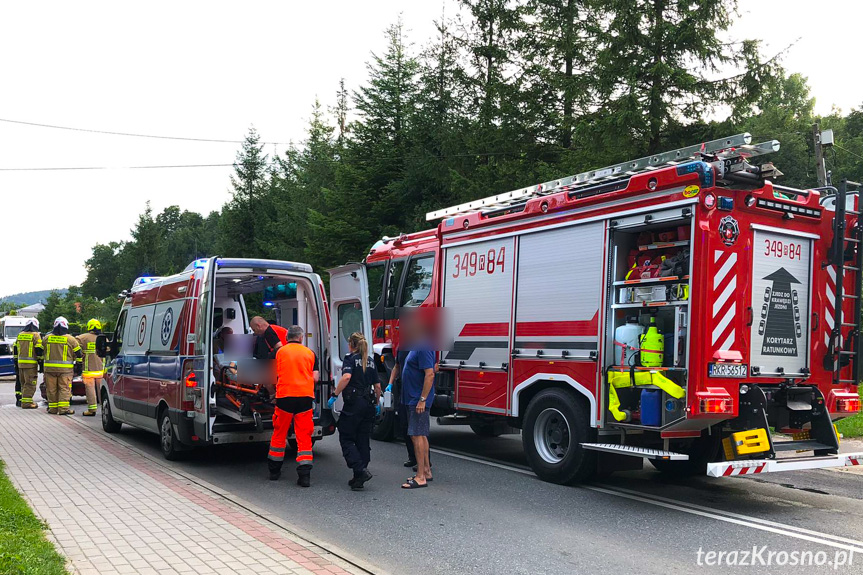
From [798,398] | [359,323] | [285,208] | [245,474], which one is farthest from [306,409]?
[285,208]

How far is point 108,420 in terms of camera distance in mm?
12398

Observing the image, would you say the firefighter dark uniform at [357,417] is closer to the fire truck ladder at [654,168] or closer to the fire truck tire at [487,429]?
the fire truck tire at [487,429]

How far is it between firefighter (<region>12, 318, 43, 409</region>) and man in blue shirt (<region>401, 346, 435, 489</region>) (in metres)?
11.2

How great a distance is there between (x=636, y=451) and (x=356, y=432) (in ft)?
9.82

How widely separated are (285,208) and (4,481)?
35587mm

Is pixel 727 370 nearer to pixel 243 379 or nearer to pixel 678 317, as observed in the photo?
pixel 678 317

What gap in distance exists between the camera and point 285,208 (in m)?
42.2

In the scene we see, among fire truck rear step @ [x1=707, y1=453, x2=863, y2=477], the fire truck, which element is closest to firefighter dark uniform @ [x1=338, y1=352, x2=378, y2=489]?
the fire truck

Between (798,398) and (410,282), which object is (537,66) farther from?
(798,398)

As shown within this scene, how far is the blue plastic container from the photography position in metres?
7.06

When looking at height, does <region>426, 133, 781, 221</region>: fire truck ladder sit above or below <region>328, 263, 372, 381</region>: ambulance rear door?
above

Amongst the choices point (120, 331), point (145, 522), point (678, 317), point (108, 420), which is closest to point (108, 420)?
point (108, 420)

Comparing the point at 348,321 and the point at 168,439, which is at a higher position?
the point at 348,321

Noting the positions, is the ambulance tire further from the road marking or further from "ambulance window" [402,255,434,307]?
"ambulance window" [402,255,434,307]
